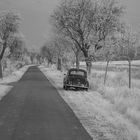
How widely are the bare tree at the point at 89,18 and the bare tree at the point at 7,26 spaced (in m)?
7.43

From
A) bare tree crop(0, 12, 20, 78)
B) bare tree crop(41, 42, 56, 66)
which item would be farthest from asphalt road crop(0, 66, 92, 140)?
bare tree crop(41, 42, 56, 66)

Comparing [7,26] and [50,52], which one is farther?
[50,52]

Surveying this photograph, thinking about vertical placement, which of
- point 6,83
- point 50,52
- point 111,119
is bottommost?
point 6,83

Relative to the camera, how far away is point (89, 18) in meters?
34.8

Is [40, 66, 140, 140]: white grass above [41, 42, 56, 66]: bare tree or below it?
below

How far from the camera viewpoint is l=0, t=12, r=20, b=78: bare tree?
39844mm

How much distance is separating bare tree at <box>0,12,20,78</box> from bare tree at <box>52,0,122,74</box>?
743 centimetres

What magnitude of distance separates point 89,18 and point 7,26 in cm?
1145

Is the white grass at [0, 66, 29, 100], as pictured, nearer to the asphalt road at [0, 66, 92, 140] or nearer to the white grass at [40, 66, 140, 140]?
the asphalt road at [0, 66, 92, 140]

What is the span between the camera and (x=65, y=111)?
43.8ft

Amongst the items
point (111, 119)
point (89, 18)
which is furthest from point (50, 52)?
point (111, 119)

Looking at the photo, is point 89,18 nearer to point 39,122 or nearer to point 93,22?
point 93,22

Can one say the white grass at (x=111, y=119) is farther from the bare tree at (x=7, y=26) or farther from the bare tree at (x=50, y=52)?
the bare tree at (x=50, y=52)

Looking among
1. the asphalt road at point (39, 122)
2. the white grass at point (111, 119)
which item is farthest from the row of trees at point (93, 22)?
the asphalt road at point (39, 122)
